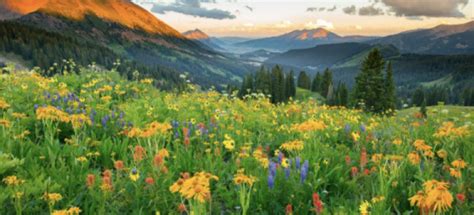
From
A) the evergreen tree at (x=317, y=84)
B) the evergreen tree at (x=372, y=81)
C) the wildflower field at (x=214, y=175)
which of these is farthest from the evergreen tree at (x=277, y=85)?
the wildflower field at (x=214, y=175)

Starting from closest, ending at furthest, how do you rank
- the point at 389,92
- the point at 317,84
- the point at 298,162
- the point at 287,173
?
the point at 287,173 < the point at 298,162 < the point at 389,92 < the point at 317,84

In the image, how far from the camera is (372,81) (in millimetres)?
61281

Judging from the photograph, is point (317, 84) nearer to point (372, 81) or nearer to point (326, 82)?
point (326, 82)

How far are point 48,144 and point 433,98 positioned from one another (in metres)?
182

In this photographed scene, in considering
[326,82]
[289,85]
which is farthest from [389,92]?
[326,82]

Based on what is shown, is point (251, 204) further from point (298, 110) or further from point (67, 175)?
point (298, 110)

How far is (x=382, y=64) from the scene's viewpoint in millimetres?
62812

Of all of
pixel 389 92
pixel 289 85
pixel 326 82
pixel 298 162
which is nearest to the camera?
pixel 298 162

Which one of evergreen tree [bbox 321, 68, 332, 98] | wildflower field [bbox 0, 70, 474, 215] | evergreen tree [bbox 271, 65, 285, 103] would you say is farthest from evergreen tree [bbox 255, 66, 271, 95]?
wildflower field [bbox 0, 70, 474, 215]

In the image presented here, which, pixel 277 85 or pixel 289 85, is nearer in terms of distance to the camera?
pixel 277 85

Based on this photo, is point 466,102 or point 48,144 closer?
point 48,144

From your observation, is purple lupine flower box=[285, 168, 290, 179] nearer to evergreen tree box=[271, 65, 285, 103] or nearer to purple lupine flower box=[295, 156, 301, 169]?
purple lupine flower box=[295, 156, 301, 169]

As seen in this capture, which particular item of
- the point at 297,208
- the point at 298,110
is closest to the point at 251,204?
the point at 297,208

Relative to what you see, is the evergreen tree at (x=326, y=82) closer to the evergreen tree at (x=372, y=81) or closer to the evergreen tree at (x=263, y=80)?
the evergreen tree at (x=263, y=80)
